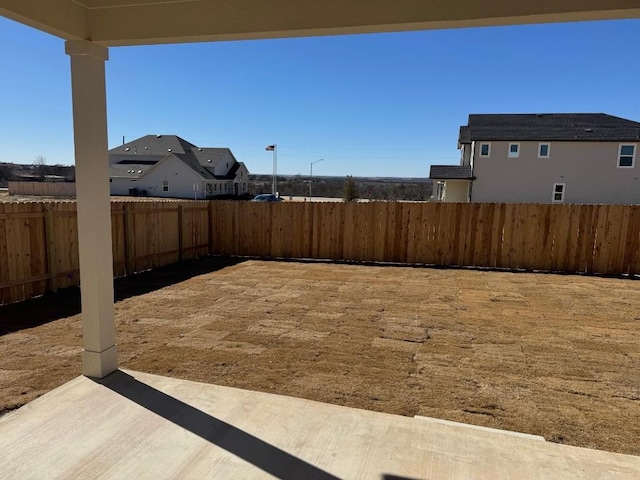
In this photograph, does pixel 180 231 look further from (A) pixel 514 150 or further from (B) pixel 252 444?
(A) pixel 514 150

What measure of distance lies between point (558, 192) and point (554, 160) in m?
1.80

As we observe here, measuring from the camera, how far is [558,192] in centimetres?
2327

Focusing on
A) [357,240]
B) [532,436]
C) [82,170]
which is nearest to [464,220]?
[357,240]

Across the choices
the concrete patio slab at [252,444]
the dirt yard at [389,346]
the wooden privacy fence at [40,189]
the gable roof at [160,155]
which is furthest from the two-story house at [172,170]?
the concrete patio slab at [252,444]

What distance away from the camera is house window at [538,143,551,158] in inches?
905

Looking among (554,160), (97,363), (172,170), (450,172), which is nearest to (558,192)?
(554,160)

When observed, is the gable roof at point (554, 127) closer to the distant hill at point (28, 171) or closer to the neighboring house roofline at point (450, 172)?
the neighboring house roofline at point (450, 172)

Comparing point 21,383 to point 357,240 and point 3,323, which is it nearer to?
point 3,323

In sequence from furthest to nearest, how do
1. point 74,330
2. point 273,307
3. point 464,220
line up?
1. point 464,220
2. point 273,307
3. point 74,330

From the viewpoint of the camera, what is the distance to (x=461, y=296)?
771 centimetres

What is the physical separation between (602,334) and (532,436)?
345cm

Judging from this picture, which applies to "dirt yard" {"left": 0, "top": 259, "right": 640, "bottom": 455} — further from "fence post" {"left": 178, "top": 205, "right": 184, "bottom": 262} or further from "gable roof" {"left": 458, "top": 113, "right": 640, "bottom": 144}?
"gable roof" {"left": 458, "top": 113, "right": 640, "bottom": 144}

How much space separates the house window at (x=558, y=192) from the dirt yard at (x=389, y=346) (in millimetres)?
16576

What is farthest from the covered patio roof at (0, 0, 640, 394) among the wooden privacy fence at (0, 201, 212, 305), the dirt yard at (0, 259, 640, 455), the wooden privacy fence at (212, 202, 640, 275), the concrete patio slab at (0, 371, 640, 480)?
the wooden privacy fence at (212, 202, 640, 275)
